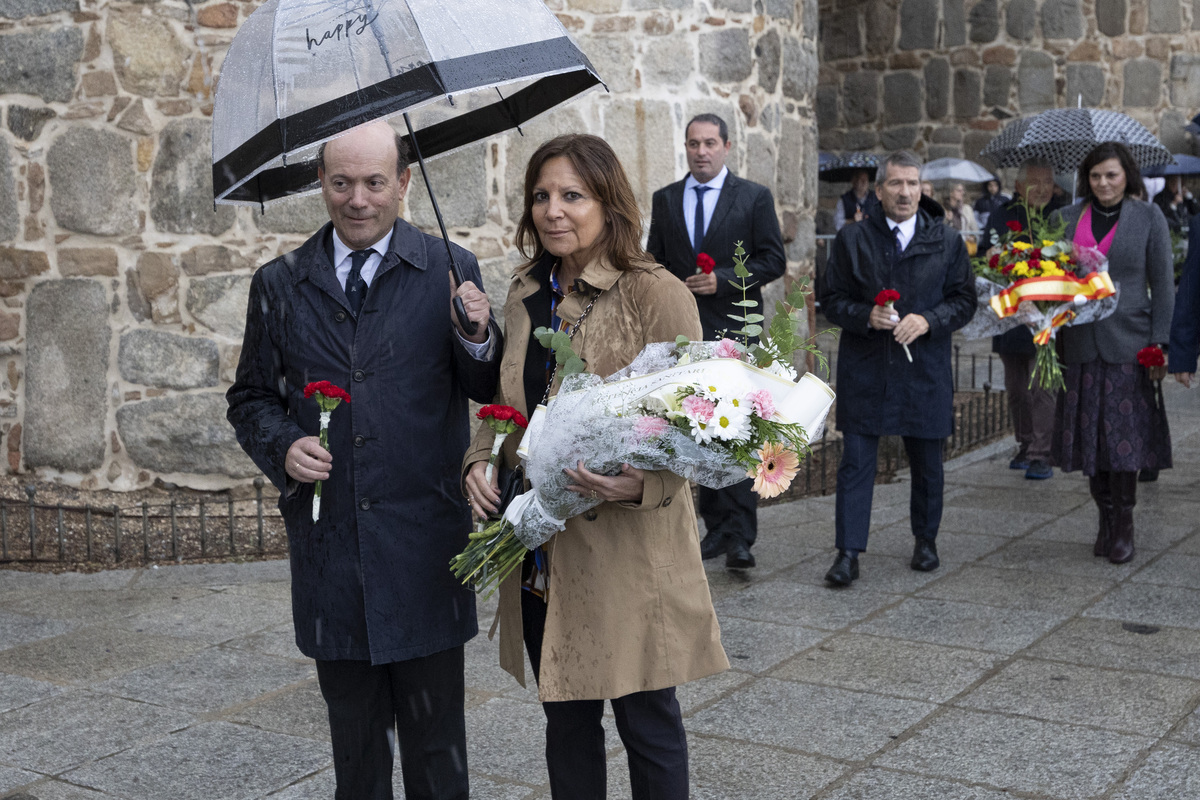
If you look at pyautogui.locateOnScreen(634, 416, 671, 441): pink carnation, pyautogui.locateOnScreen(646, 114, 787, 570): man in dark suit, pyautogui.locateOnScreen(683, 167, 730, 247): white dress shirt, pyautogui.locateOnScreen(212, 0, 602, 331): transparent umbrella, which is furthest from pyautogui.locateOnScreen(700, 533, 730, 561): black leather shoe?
pyautogui.locateOnScreen(634, 416, 671, 441): pink carnation

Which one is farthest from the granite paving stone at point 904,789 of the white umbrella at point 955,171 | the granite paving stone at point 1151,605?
the white umbrella at point 955,171

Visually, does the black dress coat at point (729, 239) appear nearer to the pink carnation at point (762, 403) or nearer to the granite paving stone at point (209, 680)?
the granite paving stone at point (209, 680)

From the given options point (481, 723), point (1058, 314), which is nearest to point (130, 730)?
point (481, 723)

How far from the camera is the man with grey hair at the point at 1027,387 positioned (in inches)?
330

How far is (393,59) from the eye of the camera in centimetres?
291

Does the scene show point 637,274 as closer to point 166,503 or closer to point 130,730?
point 130,730

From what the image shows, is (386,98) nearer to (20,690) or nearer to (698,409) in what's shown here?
(698,409)

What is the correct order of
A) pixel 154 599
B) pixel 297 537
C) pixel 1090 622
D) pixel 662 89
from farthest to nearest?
pixel 662 89, pixel 154 599, pixel 1090 622, pixel 297 537

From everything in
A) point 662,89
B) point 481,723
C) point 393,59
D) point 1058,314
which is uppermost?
point 662,89

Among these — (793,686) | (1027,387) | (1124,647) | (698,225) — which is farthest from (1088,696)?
(1027,387)

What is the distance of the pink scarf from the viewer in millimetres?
6469

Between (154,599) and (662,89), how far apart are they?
4264mm

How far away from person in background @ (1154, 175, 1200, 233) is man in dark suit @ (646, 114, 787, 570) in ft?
36.3

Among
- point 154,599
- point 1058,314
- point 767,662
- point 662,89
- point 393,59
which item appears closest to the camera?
point 393,59
